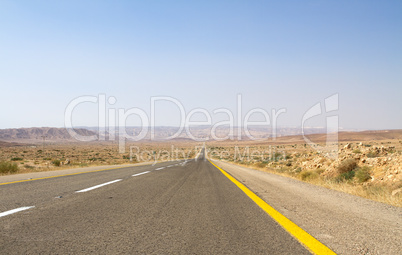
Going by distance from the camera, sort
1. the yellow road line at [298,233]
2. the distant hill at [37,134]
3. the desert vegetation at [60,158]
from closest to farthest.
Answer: the yellow road line at [298,233] → the desert vegetation at [60,158] → the distant hill at [37,134]

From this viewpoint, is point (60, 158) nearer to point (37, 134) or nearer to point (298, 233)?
point (298, 233)

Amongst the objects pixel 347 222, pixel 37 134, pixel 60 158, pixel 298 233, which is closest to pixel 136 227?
pixel 298 233

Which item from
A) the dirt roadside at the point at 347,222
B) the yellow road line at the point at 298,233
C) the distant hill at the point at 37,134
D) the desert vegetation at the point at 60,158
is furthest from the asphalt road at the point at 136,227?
the distant hill at the point at 37,134

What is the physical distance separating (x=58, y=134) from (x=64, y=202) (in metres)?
199

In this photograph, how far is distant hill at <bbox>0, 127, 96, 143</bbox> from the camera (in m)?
174

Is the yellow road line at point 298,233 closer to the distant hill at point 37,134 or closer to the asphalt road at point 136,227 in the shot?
the asphalt road at point 136,227

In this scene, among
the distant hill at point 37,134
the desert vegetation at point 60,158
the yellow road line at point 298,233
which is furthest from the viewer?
the distant hill at point 37,134

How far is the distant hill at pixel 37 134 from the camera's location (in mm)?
173750

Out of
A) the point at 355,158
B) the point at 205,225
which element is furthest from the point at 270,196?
the point at 355,158

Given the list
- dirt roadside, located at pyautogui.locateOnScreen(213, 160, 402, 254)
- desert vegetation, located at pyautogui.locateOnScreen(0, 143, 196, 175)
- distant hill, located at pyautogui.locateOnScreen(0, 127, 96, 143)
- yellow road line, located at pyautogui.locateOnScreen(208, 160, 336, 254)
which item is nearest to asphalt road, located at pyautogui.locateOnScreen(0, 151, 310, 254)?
yellow road line, located at pyautogui.locateOnScreen(208, 160, 336, 254)

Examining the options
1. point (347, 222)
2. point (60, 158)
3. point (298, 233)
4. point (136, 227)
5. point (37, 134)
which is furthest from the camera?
point (37, 134)

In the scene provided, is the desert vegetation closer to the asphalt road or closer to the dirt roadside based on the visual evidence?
the asphalt road

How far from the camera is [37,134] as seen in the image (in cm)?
18512

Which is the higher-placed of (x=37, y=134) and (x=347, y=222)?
(x=347, y=222)
